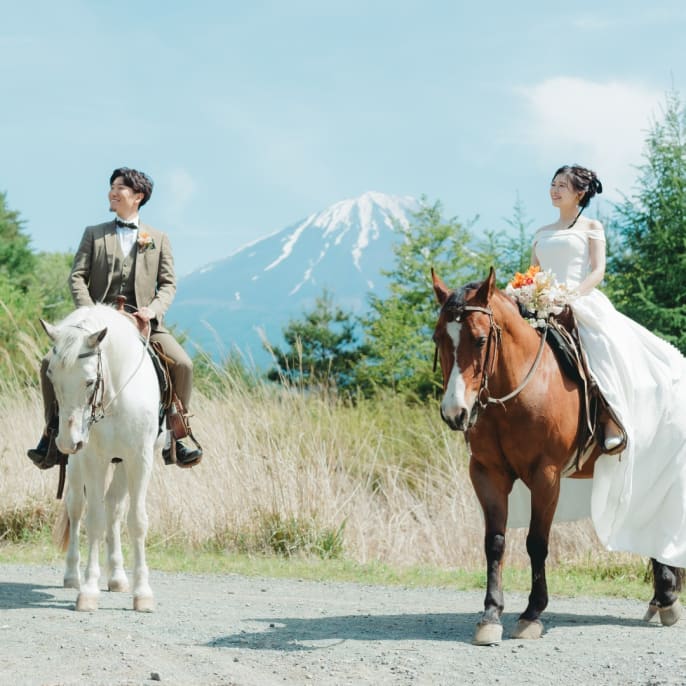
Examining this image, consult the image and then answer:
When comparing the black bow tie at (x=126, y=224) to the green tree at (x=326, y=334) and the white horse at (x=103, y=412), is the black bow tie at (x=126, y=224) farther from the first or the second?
the green tree at (x=326, y=334)

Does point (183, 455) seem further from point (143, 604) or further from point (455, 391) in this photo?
point (455, 391)

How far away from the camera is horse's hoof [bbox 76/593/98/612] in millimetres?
7090

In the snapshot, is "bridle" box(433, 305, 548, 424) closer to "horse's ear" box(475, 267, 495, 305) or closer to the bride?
"horse's ear" box(475, 267, 495, 305)

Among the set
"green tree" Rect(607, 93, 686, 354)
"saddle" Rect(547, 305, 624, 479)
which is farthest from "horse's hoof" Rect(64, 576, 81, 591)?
"green tree" Rect(607, 93, 686, 354)

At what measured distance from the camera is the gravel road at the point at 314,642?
5.40 metres

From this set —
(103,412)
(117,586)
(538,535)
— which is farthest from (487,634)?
(117,586)

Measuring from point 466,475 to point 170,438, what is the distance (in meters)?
4.60

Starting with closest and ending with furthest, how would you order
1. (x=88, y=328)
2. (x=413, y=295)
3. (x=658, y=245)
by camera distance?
(x=88, y=328), (x=658, y=245), (x=413, y=295)

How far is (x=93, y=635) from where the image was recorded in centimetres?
612

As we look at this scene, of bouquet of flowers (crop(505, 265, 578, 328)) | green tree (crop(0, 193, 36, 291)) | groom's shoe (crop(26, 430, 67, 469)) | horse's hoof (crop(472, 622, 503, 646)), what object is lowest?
horse's hoof (crop(472, 622, 503, 646))

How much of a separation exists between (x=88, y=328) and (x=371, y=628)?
8.60 ft

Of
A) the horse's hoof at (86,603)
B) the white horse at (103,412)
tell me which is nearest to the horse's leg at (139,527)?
the white horse at (103,412)

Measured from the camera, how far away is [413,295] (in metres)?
37.1

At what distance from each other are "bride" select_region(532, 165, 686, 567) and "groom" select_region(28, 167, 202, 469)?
273 centimetres
